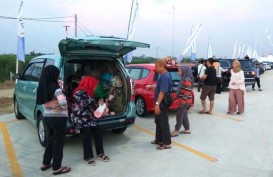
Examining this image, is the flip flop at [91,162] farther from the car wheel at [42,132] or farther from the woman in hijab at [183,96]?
the woman in hijab at [183,96]

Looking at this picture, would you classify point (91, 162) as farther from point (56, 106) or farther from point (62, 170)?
point (56, 106)

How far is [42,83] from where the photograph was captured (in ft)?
16.0

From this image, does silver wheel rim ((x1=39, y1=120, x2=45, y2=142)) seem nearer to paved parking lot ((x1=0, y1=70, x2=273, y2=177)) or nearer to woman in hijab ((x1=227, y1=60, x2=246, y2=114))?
paved parking lot ((x1=0, y1=70, x2=273, y2=177))

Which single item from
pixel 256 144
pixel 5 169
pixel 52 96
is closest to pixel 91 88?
pixel 52 96

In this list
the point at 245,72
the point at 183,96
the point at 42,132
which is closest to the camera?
the point at 42,132

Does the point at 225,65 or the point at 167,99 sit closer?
the point at 167,99

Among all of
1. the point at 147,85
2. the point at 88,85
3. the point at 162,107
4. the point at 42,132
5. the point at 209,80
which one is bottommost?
the point at 42,132

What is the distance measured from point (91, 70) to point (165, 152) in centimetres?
213

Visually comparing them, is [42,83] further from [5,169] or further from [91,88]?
[5,169]

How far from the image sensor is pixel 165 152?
6191 mm

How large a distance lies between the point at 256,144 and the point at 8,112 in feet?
25.5

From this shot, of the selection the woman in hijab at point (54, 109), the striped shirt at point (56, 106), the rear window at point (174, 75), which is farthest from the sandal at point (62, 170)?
the rear window at point (174, 75)

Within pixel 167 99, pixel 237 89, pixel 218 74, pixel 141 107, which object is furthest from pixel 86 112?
pixel 218 74

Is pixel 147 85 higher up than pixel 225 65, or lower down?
lower down
